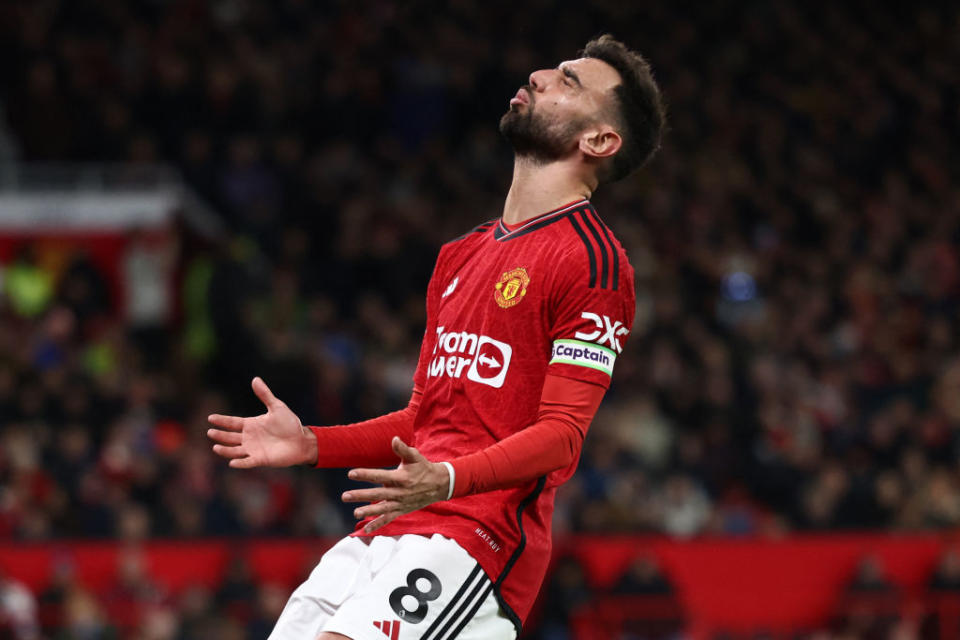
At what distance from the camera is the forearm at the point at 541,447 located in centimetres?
367

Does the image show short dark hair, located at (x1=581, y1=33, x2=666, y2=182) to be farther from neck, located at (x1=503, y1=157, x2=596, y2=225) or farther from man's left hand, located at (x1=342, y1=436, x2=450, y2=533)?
man's left hand, located at (x1=342, y1=436, x2=450, y2=533)

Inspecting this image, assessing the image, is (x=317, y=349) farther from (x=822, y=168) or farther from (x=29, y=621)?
(x=822, y=168)

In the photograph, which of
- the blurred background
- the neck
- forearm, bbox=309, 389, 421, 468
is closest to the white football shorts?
forearm, bbox=309, 389, 421, 468

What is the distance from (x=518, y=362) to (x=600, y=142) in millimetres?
798

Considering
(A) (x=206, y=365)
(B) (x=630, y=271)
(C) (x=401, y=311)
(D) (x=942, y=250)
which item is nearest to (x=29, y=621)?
(A) (x=206, y=365)

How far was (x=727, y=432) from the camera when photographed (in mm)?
13750

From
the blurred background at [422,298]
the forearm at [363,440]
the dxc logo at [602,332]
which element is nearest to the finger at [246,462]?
the forearm at [363,440]

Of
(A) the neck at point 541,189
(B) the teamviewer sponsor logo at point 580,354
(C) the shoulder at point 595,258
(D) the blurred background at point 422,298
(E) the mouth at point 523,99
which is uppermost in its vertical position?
(E) the mouth at point 523,99

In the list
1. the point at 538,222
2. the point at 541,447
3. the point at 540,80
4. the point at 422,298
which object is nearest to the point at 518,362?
the point at 541,447

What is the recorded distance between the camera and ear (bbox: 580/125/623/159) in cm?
429

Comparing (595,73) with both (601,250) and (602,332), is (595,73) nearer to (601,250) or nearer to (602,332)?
(601,250)

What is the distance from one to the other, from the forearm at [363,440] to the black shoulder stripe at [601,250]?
815 millimetres

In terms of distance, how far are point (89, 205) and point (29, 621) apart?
220 inches

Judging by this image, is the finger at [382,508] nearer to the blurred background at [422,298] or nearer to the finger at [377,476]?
the finger at [377,476]
